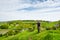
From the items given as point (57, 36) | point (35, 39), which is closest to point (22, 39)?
point (35, 39)

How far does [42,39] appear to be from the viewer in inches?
1358

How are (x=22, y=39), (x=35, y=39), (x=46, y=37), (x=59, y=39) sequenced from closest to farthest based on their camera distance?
(x=59, y=39) < (x=46, y=37) < (x=35, y=39) < (x=22, y=39)

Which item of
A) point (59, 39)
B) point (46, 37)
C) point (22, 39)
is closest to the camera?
point (59, 39)

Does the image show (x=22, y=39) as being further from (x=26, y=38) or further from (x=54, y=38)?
(x=54, y=38)

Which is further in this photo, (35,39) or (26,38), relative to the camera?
(26,38)

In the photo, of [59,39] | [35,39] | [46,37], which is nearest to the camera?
[59,39]

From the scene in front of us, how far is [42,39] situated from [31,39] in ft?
18.1

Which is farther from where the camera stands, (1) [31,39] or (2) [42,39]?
(1) [31,39]

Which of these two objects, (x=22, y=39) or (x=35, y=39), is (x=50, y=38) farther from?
(x=22, y=39)

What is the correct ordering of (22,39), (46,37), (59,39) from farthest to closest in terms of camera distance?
(22,39), (46,37), (59,39)

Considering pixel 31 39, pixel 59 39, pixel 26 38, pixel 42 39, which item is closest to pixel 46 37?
pixel 42 39

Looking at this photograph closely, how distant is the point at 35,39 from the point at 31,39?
130 cm

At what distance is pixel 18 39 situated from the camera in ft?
140

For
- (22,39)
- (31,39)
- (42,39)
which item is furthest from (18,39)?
(42,39)
